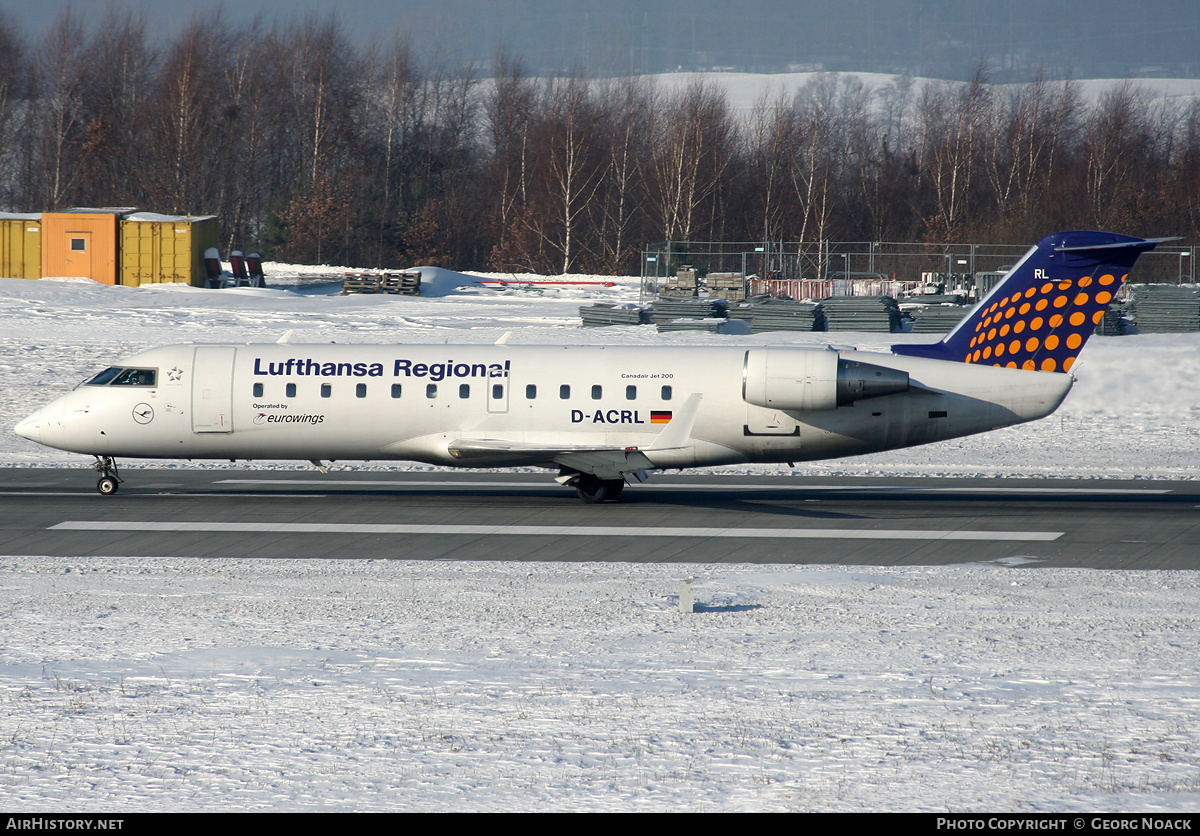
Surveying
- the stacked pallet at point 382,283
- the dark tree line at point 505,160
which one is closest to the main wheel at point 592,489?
the stacked pallet at point 382,283

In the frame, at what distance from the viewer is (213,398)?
2136 centimetres

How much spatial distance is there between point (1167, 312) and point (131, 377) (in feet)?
116

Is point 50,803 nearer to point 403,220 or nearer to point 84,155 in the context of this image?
point 403,220

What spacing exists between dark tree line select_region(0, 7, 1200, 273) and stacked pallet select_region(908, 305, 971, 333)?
2868 centimetres

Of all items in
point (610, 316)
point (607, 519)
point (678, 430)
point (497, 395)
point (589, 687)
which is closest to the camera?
point (589, 687)

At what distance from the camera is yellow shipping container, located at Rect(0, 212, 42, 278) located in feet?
183

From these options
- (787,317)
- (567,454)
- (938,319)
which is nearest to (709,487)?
(567,454)

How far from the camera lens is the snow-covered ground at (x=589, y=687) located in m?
7.95

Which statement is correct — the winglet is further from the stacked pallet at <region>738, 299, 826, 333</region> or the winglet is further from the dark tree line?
the dark tree line

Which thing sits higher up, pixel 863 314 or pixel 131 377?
pixel 863 314

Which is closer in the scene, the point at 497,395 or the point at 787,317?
the point at 497,395

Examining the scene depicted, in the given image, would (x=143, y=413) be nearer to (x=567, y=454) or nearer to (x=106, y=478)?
(x=106, y=478)

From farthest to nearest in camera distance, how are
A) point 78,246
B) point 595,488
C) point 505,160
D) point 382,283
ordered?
point 505,160 → point 382,283 → point 78,246 → point 595,488

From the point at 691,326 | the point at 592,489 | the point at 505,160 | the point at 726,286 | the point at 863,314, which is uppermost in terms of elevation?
the point at 505,160
